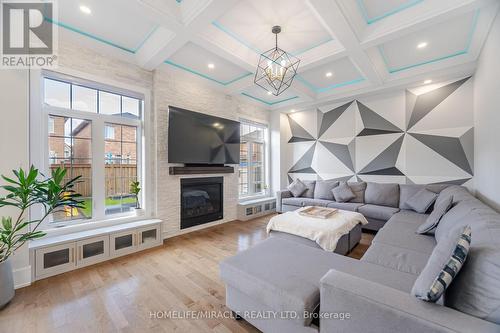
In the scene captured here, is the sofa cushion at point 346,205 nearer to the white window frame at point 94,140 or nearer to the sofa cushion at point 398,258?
the sofa cushion at point 398,258

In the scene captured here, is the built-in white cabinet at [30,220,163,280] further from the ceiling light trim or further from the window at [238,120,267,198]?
the ceiling light trim

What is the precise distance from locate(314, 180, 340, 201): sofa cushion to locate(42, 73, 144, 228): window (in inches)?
153

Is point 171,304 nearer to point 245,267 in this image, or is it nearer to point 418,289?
point 245,267

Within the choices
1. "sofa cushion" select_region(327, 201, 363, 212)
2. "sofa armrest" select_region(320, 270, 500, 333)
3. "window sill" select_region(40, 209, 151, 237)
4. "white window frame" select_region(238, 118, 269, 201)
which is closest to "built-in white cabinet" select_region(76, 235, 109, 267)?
"window sill" select_region(40, 209, 151, 237)

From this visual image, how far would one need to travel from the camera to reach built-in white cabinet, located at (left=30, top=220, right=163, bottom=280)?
230 centimetres

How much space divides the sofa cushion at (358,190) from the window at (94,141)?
14.3 ft

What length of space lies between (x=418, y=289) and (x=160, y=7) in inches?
124

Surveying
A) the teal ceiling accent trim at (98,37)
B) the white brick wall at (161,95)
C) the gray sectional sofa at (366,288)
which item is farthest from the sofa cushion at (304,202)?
the teal ceiling accent trim at (98,37)

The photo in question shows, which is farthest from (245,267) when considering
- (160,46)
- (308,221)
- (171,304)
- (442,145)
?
(442,145)

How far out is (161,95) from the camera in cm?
354

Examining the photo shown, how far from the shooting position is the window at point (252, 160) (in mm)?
5434

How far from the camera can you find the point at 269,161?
19.9ft

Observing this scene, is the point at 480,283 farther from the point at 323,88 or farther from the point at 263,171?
the point at 263,171

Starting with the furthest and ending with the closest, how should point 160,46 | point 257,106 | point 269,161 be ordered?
1. point 269,161
2. point 257,106
3. point 160,46
